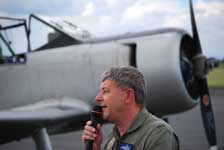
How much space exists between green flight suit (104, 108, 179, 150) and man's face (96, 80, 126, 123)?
0.23ft

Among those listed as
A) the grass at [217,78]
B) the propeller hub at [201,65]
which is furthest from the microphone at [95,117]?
the grass at [217,78]

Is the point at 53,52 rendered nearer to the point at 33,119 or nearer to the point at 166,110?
the point at 33,119

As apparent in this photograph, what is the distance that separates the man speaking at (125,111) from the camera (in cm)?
156

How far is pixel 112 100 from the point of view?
1.61 metres

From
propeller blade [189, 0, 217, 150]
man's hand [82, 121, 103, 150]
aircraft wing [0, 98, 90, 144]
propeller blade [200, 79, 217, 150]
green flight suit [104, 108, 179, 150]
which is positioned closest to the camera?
green flight suit [104, 108, 179, 150]

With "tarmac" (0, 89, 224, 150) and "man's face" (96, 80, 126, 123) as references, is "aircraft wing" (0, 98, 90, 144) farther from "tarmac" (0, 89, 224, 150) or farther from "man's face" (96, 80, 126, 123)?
"man's face" (96, 80, 126, 123)

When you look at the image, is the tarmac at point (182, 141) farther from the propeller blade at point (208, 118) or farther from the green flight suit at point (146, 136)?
the green flight suit at point (146, 136)

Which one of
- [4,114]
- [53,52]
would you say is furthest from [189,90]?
[4,114]

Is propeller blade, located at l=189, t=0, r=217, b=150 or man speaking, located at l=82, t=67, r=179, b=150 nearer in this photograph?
man speaking, located at l=82, t=67, r=179, b=150

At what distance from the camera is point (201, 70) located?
5562 mm

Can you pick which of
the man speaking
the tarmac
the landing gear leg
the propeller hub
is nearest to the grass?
the tarmac

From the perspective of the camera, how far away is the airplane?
5.11 meters

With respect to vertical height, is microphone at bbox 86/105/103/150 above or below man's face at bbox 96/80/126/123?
below

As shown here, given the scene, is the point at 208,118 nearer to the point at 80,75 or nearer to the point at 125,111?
the point at 80,75
